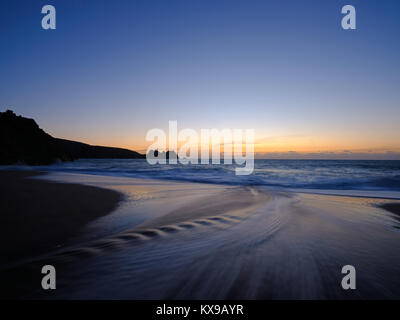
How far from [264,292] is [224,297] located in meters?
0.42

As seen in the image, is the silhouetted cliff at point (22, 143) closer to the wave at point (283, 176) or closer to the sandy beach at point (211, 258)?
the wave at point (283, 176)

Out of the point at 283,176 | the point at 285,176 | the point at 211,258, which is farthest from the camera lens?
the point at 285,176

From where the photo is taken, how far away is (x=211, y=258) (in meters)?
2.63

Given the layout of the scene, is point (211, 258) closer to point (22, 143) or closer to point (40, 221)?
point (40, 221)

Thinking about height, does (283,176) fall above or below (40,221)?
below

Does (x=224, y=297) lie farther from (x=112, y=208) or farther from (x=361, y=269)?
(x=112, y=208)

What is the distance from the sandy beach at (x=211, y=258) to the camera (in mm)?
1968

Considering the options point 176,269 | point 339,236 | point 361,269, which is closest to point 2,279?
point 176,269

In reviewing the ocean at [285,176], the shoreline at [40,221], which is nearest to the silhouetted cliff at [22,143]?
the ocean at [285,176]

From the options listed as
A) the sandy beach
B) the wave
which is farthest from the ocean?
the sandy beach

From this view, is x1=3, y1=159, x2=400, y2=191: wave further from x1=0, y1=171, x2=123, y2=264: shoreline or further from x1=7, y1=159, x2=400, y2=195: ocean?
x1=0, y1=171, x2=123, y2=264: shoreline

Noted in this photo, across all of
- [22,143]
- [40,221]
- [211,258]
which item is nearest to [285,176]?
[211,258]

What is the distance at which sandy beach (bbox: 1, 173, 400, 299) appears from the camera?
6.46 ft

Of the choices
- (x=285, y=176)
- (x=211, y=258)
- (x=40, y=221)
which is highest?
(x=40, y=221)
